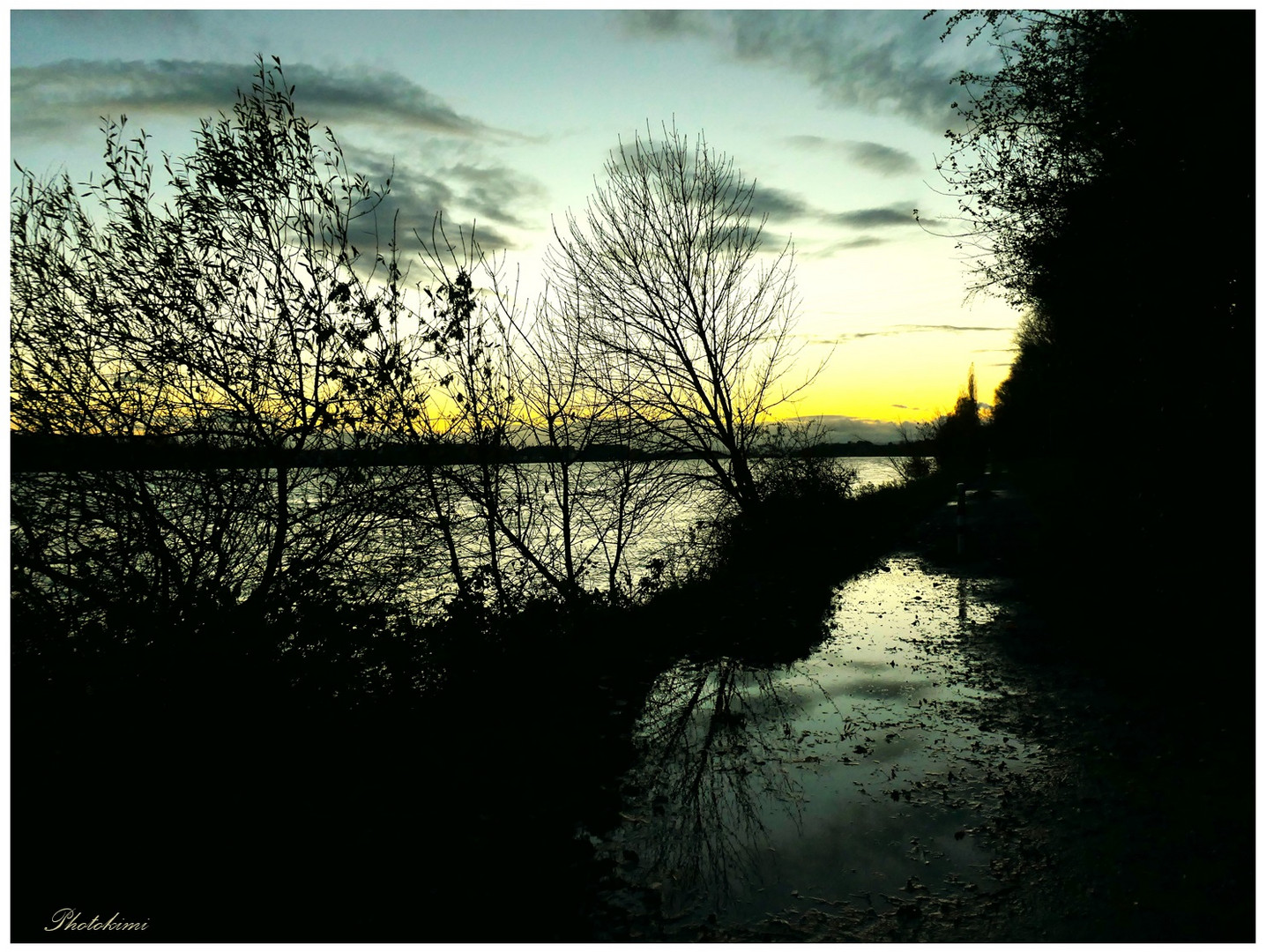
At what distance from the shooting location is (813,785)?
508cm

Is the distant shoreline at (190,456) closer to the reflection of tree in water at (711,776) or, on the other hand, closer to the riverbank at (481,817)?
the riverbank at (481,817)

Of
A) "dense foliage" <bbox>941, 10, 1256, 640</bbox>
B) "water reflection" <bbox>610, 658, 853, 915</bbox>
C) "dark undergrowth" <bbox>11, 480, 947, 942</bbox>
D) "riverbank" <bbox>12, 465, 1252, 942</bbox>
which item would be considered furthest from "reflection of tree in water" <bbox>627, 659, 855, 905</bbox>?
"dense foliage" <bbox>941, 10, 1256, 640</bbox>

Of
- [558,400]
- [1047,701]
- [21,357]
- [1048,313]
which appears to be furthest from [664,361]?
[21,357]

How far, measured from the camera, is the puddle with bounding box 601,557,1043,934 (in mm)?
3865

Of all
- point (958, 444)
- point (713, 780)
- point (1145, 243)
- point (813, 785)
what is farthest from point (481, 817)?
point (958, 444)

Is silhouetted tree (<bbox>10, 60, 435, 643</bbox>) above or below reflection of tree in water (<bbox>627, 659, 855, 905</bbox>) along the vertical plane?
above

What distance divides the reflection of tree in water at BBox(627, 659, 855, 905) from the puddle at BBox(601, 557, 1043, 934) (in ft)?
0.05

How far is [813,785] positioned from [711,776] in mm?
726

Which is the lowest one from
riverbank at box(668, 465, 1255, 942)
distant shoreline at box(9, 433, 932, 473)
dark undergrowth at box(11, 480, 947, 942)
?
riverbank at box(668, 465, 1255, 942)

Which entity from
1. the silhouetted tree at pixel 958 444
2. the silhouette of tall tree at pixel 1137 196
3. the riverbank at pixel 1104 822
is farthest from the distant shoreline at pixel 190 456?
the silhouetted tree at pixel 958 444

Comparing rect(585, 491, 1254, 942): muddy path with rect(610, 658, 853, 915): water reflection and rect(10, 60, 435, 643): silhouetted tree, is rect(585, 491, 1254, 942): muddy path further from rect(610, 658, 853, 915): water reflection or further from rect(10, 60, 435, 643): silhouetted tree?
rect(10, 60, 435, 643): silhouetted tree

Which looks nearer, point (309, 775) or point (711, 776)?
point (309, 775)

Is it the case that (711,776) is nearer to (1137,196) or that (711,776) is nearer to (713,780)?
(713,780)

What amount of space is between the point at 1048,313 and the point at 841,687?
9840 mm
